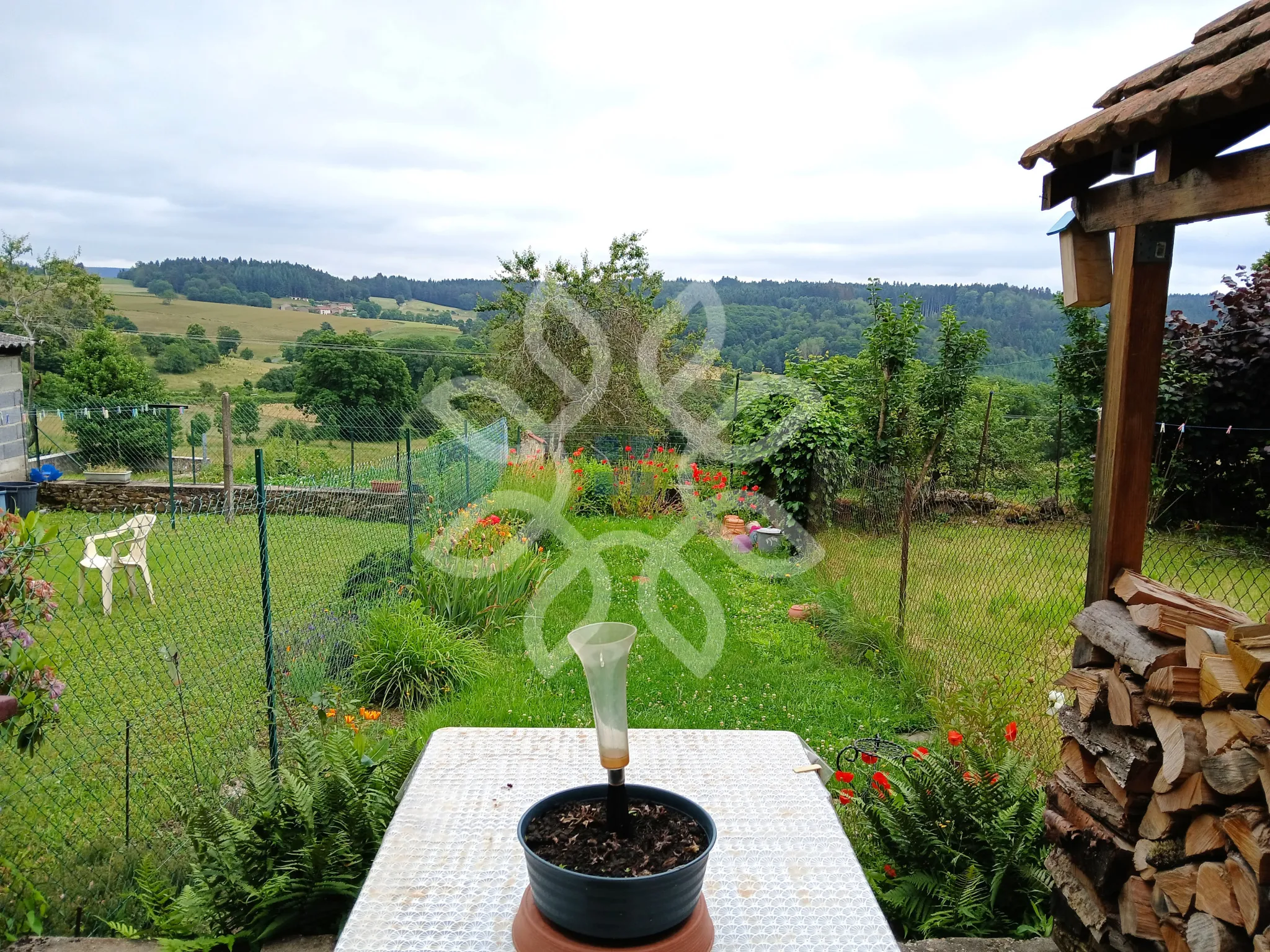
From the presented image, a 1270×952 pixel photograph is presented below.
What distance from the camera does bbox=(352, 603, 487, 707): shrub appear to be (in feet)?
13.5

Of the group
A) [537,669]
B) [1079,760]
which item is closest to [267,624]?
[537,669]

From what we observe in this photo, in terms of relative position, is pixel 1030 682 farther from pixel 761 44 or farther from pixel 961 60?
pixel 761 44

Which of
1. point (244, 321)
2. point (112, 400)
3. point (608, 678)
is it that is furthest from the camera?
point (244, 321)

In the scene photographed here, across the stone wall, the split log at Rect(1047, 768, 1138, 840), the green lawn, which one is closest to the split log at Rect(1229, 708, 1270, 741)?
the split log at Rect(1047, 768, 1138, 840)

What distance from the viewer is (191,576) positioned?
693 cm

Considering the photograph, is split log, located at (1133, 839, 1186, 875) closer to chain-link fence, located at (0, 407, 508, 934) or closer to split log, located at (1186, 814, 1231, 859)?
split log, located at (1186, 814, 1231, 859)

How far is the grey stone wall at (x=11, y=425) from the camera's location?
11.9 meters

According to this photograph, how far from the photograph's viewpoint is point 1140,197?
1.94 m

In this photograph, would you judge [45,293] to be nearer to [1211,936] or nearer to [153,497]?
[153,497]

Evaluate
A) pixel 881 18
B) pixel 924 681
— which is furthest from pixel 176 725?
pixel 881 18

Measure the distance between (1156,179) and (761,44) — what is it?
5.40 metres

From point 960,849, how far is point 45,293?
22.0 metres

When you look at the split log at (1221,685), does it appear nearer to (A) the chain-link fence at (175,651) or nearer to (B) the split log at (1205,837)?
(B) the split log at (1205,837)

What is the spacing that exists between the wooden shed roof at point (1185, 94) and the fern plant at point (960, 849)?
188 centimetres
